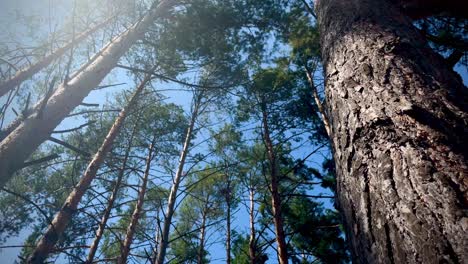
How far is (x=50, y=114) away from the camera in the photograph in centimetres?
286

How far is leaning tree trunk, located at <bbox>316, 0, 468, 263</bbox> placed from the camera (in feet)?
2.29

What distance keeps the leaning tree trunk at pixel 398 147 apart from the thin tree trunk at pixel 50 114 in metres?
2.25

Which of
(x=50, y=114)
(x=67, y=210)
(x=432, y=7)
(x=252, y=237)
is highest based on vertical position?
(x=252, y=237)

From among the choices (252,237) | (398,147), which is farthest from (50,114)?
(252,237)

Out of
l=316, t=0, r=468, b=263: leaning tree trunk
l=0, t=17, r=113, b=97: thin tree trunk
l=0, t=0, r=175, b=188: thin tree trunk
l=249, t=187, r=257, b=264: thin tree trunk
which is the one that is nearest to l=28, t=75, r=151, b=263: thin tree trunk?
l=0, t=0, r=175, b=188: thin tree trunk

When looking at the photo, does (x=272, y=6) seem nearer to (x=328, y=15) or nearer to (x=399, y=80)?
(x=328, y=15)

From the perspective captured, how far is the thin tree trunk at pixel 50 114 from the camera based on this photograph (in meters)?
2.33

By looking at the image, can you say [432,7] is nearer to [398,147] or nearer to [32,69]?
[398,147]

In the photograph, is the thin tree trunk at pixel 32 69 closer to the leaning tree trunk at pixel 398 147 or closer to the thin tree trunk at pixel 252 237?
the thin tree trunk at pixel 252 237

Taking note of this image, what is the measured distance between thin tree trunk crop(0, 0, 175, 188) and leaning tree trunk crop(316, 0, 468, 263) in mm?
2246

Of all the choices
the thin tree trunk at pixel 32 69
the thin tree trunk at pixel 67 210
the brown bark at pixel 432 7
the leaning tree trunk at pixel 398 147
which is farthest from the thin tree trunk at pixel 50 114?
the thin tree trunk at pixel 32 69

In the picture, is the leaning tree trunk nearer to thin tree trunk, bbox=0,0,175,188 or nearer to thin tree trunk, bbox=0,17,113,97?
thin tree trunk, bbox=0,0,175,188

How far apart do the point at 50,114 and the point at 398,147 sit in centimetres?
316

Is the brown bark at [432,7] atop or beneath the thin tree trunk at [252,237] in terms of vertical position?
beneath
